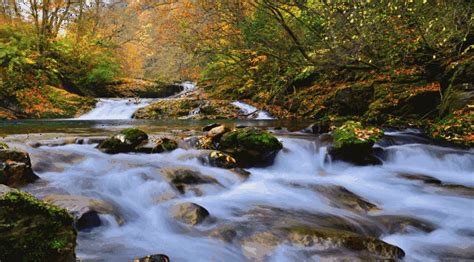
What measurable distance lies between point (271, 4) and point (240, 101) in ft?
26.4

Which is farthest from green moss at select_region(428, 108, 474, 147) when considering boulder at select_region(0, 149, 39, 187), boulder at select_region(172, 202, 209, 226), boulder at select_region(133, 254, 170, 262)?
boulder at select_region(0, 149, 39, 187)

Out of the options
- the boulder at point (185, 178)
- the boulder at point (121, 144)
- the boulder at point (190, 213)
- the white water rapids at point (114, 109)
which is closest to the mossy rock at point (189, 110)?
the white water rapids at point (114, 109)

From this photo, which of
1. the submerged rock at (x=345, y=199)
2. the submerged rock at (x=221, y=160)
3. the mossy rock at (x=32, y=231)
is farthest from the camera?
the submerged rock at (x=221, y=160)

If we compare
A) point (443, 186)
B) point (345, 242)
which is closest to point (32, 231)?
point (345, 242)

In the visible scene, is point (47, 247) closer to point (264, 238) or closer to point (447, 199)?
point (264, 238)

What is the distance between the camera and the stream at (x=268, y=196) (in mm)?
3254

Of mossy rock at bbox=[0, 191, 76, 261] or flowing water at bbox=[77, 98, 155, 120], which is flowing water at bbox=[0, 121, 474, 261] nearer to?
mossy rock at bbox=[0, 191, 76, 261]

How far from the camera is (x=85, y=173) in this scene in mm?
5082

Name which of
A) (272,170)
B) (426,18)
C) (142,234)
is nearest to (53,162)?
(142,234)

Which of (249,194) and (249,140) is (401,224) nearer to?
(249,194)

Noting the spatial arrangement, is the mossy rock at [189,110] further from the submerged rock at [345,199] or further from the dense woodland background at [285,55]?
the submerged rock at [345,199]

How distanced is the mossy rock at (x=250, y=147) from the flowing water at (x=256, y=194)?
249 millimetres

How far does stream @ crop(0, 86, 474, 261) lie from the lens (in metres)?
3.25

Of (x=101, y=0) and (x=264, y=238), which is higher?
(x=101, y=0)
